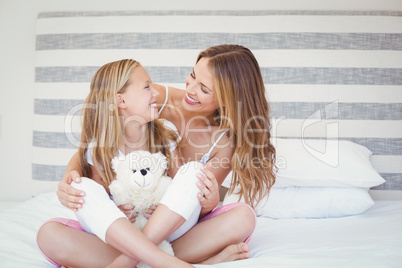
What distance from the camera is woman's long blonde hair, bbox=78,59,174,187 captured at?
130cm

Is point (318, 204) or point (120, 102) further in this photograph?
point (318, 204)

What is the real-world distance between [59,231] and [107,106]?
0.47m

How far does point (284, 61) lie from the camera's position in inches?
Answer: 79.8

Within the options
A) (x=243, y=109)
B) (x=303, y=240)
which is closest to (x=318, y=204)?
(x=303, y=240)

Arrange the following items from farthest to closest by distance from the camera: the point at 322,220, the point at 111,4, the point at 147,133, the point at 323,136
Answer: the point at 111,4, the point at 323,136, the point at 322,220, the point at 147,133

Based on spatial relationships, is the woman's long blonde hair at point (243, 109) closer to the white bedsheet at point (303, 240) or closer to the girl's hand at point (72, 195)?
the white bedsheet at point (303, 240)

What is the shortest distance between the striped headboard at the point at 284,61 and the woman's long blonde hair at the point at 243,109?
1.90 feet

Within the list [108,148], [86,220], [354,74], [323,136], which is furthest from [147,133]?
[354,74]

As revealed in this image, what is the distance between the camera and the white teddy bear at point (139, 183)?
1.14 m

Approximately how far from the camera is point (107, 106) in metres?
1.32

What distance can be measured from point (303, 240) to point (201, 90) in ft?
2.19

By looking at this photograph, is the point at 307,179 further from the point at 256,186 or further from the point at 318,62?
the point at 318,62

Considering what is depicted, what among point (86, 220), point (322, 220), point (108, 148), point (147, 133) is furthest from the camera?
point (322, 220)

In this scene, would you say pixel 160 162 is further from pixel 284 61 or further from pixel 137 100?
pixel 284 61
